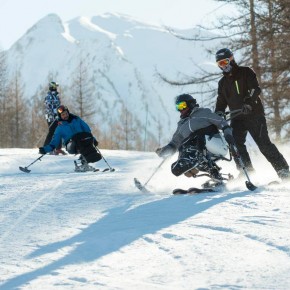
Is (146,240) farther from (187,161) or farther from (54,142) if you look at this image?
(54,142)

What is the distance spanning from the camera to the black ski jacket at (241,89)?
7.19m

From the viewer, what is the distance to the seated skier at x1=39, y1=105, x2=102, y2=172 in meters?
Result: 10.9

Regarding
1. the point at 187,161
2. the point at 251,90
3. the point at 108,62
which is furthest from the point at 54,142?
the point at 108,62

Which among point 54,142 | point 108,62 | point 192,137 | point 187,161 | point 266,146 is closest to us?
point 187,161

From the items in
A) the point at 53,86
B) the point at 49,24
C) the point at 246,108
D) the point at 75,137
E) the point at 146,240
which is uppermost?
the point at 49,24

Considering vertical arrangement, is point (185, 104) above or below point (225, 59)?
below

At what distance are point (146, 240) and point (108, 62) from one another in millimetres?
Answer: 167384

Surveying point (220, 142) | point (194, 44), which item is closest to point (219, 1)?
point (194, 44)

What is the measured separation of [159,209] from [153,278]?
236cm

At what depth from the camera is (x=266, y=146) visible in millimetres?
7152

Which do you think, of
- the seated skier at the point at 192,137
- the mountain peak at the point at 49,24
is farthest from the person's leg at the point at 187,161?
the mountain peak at the point at 49,24

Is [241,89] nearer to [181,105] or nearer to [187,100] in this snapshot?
[187,100]

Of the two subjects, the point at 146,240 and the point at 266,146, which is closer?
the point at 146,240

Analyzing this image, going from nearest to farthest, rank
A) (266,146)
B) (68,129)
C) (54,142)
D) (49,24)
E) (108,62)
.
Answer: (266,146) → (54,142) → (68,129) → (108,62) → (49,24)
